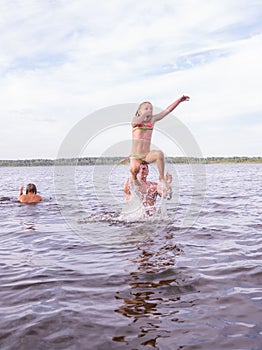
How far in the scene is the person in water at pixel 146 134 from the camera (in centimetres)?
1035

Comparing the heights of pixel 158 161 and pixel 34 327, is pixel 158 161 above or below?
above

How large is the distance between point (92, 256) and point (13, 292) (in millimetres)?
2407

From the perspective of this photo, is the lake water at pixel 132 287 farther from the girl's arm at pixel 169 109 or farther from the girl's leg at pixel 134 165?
the girl's arm at pixel 169 109

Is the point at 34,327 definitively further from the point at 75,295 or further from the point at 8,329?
the point at 75,295

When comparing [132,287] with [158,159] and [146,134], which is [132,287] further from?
[146,134]

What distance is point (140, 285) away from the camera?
5.99 m

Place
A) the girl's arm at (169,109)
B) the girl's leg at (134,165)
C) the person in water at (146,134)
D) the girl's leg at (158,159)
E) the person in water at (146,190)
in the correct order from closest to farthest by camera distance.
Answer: the girl's arm at (169,109)
the person in water at (146,134)
the girl's leg at (158,159)
the girl's leg at (134,165)
the person in water at (146,190)

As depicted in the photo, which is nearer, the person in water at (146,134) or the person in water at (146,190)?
the person in water at (146,134)

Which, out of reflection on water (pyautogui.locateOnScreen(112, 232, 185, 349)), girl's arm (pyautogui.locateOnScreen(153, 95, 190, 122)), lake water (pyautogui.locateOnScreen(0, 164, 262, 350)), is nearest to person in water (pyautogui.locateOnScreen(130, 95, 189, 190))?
girl's arm (pyautogui.locateOnScreen(153, 95, 190, 122))

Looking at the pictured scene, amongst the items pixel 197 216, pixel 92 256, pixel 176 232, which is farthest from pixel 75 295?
pixel 197 216

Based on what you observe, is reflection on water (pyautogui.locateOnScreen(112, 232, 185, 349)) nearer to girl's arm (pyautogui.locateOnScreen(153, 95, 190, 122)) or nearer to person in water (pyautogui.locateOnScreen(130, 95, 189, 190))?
person in water (pyautogui.locateOnScreen(130, 95, 189, 190))

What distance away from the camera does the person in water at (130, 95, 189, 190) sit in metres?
10.4

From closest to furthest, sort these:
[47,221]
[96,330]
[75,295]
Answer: [96,330] < [75,295] < [47,221]

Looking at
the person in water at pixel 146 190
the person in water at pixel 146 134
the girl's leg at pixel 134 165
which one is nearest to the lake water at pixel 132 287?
the girl's leg at pixel 134 165
